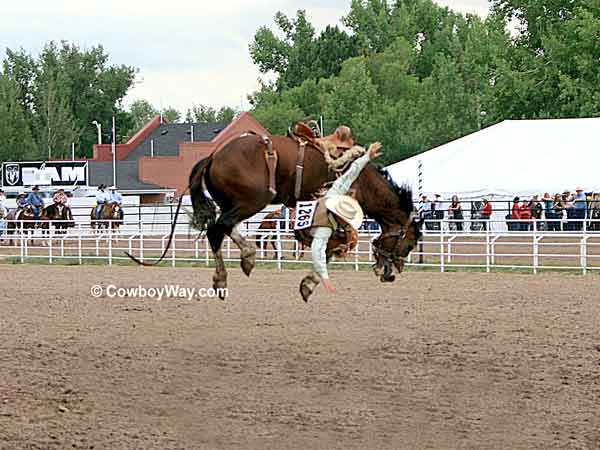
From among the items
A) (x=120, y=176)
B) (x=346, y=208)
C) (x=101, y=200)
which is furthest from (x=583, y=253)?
(x=120, y=176)

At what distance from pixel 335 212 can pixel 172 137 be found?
60.1m

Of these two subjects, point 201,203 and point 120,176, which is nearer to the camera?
point 201,203

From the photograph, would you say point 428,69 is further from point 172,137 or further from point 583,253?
point 583,253

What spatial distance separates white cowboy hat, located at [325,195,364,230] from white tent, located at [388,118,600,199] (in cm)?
1927

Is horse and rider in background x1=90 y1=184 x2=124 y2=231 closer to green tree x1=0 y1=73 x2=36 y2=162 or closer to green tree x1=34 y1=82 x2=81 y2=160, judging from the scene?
green tree x1=0 y1=73 x2=36 y2=162

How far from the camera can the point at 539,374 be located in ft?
32.4

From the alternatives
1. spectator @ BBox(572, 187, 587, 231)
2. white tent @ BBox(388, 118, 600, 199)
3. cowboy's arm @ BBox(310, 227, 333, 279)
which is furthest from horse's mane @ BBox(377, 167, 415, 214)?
white tent @ BBox(388, 118, 600, 199)

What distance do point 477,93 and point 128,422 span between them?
5381 centimetres

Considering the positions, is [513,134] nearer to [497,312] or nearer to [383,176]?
[497,312]

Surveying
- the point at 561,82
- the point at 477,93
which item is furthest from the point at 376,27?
the point at 561,82

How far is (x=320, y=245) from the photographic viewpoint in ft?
30.6

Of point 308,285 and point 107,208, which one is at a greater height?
point 107,208

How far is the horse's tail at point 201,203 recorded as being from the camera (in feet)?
31.1

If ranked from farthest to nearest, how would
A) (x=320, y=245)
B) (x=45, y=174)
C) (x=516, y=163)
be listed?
(x=45, y=174) < (x=516, y=163) < (x=320, y=245)
